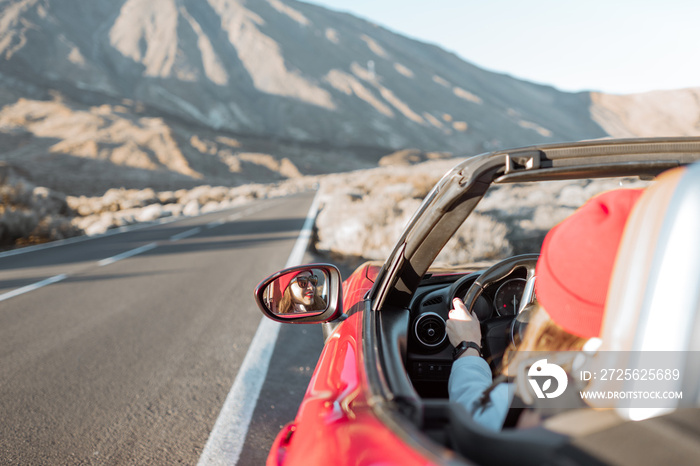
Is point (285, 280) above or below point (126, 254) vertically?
above

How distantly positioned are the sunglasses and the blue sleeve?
87 centimetres

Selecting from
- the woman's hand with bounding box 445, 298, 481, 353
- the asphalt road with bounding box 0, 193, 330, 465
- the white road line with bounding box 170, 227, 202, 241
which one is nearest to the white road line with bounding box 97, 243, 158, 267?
the asphalt road with bounding box 0, 193, 330, 465

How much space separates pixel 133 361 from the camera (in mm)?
4379

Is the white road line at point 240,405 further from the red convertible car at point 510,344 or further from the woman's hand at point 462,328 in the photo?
the woman's hand at point 462,328

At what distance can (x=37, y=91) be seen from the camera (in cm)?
8956

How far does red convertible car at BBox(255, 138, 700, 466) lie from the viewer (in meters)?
0.94

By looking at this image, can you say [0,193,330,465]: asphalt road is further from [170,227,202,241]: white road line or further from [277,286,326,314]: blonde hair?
[170,227,202,241]: white road line

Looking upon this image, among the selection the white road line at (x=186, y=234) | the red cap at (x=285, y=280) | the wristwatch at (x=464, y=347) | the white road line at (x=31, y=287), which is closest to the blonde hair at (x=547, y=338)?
the wristwatch at (x=464, y=347)

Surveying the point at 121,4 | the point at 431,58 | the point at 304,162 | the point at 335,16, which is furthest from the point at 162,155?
the point at 431,58

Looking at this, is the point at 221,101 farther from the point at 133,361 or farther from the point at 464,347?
the point at 464,347

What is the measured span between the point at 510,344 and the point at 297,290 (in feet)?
3.15

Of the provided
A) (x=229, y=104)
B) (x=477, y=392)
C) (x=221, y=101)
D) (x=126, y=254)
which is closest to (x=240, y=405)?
(x=477, y=392)

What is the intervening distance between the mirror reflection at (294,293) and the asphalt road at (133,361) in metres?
1.01

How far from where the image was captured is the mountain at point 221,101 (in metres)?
70.0
